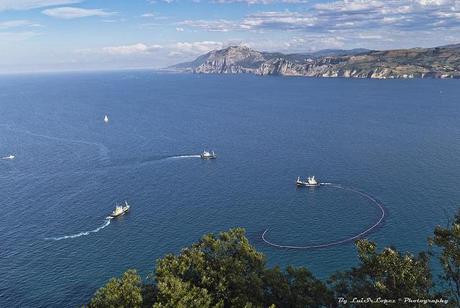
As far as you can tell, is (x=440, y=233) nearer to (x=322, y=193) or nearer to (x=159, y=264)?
(x=159, y=264)

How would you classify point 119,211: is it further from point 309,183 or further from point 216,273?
point 216,273

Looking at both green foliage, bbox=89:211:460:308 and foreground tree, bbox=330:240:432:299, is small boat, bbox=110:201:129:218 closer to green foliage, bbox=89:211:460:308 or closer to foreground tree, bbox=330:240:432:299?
green foliage, bbox=89:211:460:308

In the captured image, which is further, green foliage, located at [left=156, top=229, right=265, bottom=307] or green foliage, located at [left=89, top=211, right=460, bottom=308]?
green foliage, located at [left=156, top=229, right=265, bottom=307]

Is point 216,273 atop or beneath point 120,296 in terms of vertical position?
beneath

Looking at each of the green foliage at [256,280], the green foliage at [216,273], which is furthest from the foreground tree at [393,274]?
the green foliage at [216,273]

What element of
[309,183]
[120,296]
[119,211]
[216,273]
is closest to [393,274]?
[216,273]

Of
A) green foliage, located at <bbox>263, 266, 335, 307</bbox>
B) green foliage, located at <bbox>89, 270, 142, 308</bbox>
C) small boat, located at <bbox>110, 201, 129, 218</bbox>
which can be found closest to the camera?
green foliage, located at <bbox>89, 270, 142, 308</bbox>

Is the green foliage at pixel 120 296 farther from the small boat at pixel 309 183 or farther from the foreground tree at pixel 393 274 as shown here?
the small boat at pixel 309 183

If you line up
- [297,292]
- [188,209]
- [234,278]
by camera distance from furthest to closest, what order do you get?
[188,209], [297,292], [234,278]

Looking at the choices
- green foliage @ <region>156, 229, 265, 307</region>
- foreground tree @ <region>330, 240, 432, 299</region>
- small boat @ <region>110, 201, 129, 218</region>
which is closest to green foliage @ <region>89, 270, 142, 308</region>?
green foliage @ <region>156, 229, 265, 307</region>

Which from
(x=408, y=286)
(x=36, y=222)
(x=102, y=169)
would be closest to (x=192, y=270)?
(x=408, y=286)

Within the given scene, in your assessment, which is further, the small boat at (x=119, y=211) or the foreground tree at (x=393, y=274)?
the small boat at (x=119, y=211)
